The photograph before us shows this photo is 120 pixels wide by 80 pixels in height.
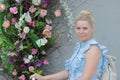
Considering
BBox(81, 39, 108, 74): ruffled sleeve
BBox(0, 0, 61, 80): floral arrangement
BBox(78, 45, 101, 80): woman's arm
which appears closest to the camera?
BBox(78, 45, 101, 80): woman's arm

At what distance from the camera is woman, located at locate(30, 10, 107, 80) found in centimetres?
276

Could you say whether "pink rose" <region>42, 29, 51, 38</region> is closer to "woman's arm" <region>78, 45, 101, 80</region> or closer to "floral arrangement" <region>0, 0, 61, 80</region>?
"floral arrangement" <region>0, 0, 61, 80</region>

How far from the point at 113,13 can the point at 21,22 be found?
1318mm

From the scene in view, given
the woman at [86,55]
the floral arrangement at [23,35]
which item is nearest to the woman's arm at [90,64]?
the woman at [86,55]

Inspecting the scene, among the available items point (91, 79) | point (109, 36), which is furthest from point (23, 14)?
point (91, 79)

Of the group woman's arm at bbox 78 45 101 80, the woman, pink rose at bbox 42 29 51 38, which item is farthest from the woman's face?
pink rose at bbox 42 29 51 38

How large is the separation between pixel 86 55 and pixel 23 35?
5.17 ft

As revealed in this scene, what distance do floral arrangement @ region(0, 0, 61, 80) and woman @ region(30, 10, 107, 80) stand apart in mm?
1362

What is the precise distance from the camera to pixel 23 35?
4.22 meters

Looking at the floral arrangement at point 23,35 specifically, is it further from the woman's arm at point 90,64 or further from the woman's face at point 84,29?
the woman's arm at point 90,64

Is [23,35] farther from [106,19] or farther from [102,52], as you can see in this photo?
[102,52]

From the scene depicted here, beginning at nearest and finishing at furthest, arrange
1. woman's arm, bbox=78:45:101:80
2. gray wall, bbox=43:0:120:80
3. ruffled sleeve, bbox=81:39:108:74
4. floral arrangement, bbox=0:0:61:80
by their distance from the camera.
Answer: woman's arm, bbox=78:45:101:80, ruffled sleeve, bbox=81:39:108:74, floral arrangement, bbox=0:0:61:80, gray wall, bbox=43:0:120:80

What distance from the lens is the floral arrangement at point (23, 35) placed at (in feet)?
14.0

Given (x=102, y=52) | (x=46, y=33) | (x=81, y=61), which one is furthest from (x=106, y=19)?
(x=81, y=61)
